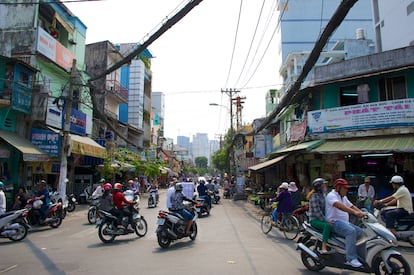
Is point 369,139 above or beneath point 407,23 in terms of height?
beneath

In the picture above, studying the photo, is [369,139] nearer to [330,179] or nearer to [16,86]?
[330,179]

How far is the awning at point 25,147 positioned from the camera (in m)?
14.4

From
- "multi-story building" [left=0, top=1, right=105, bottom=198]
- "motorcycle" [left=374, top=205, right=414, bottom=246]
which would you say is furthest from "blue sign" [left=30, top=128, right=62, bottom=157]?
"motorcycle" [left=374, top=205, right=414, bottom=246]

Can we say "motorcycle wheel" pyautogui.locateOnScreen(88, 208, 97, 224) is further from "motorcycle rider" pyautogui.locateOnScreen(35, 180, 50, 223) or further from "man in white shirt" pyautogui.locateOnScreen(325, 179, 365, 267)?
"man in white shirt" pyautogui.locateOnScreen(325, 179, 365, 267)

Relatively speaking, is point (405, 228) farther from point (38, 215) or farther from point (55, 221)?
point (38, 215)

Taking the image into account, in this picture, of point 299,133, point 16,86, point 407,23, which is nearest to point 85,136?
point 16,86

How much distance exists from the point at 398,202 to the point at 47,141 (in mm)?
15199

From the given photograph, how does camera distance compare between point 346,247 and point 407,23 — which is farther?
point 407,23

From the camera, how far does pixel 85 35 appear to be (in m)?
23.5

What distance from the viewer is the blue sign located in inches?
638

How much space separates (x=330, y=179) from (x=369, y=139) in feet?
8.66

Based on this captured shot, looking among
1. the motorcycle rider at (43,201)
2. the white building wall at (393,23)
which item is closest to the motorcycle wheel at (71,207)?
the motorcycle rider at (43,201)

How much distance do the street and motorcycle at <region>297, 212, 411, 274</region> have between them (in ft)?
1.35

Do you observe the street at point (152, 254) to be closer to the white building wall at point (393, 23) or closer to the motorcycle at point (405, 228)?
the motorcycle at point (405, 228)
